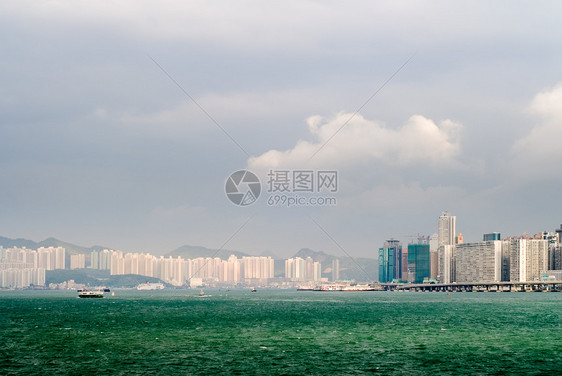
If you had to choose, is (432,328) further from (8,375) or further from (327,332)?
(8,375)

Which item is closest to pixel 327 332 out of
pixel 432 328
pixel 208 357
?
pixel 432 328

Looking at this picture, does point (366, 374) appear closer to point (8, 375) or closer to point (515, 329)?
point (8, 375)

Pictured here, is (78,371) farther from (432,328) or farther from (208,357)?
(432,328)

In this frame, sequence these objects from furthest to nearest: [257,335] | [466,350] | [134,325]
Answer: [134,325] < [257,335] < [466,350]

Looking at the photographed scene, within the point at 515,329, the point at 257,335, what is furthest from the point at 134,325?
the point at 515,329

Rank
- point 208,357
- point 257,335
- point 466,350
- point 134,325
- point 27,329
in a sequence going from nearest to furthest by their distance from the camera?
point 208,357, point 466,350, point 257,335, point 27,329, point 134,325

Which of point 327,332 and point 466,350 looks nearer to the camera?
point 466,350

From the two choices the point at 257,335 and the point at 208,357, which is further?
the point at 257,335

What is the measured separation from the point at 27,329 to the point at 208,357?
38.4 metres

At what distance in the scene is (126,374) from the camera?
1812 inches

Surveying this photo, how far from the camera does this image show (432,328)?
85.0m

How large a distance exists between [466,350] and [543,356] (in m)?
6.62

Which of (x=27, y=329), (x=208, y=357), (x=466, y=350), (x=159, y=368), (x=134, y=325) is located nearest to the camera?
(x=159, y=368)

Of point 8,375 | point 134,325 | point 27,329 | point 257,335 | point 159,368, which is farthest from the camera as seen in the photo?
point 134,325
